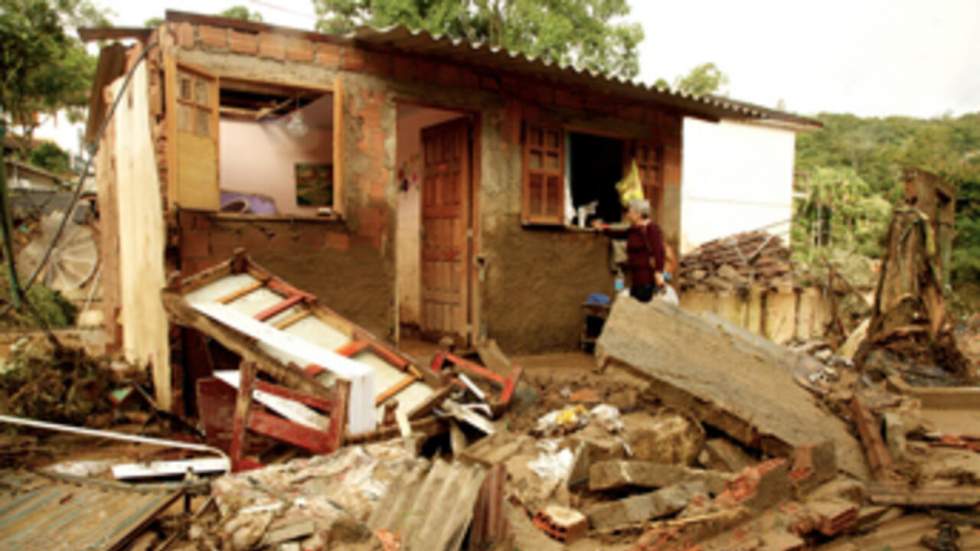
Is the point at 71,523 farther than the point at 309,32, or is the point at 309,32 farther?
the point at 309,32

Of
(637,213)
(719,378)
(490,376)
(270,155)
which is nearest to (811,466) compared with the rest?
(719,378)

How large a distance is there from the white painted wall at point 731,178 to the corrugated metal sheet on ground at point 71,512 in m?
14.9

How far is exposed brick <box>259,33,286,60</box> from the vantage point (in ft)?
18.9

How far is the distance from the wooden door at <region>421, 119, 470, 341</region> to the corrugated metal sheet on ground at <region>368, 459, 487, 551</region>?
4.31m

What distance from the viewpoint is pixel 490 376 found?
563cm

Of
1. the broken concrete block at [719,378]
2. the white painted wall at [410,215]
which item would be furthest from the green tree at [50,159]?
the broken concrete block at [719,378]

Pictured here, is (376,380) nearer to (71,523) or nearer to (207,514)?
(207,514)

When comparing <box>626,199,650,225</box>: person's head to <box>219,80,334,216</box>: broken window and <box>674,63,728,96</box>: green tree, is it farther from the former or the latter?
<box>674,63,728,96</box>: green tree

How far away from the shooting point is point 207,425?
438 centimetres

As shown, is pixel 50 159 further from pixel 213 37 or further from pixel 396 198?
pixel 396 198

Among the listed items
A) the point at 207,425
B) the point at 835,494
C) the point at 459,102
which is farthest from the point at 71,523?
the point at 459,102

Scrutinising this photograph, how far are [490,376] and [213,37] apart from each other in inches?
157

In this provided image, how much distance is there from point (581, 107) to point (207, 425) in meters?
5.92

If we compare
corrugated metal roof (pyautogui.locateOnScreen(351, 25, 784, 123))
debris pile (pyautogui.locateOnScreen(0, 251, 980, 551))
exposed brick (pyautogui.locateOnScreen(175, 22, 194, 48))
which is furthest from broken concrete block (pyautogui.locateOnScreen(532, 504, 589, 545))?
exposed brick (pyautogui.locateOnScreen(175, 22, 194, 48))
